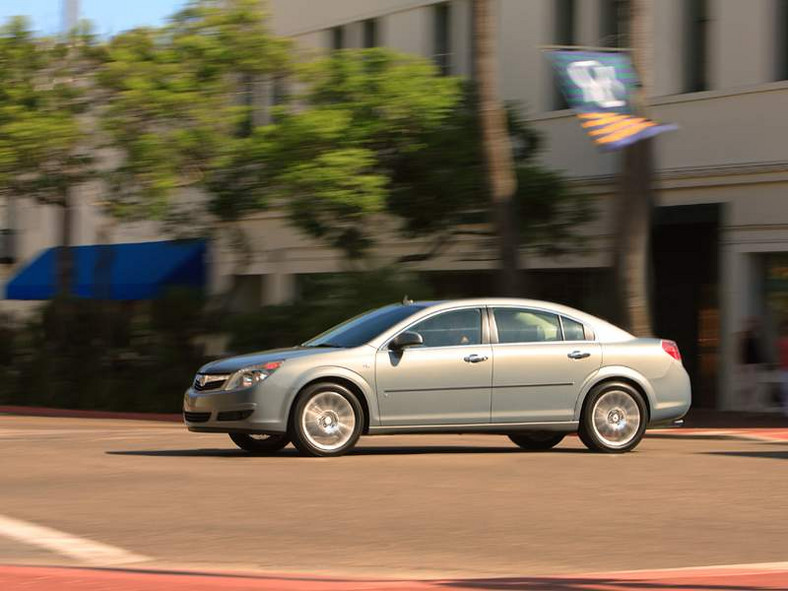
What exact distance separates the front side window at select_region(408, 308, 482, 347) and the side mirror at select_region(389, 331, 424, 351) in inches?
8.8

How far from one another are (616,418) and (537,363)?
1071mm

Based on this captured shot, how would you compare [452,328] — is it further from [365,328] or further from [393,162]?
[393,162]

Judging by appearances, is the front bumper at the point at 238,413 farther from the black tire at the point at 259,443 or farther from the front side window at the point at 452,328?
the front side window at the point at 452,328

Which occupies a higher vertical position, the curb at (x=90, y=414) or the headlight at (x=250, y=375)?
the headlight at (x=250, y=375)

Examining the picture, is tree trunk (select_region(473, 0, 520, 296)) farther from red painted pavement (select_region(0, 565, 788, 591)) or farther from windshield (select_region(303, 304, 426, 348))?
red painted pavement (select_region(0, 565, 788, 591))

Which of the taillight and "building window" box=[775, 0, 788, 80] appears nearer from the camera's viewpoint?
the taillight

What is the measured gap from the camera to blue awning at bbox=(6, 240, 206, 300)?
3284 cm

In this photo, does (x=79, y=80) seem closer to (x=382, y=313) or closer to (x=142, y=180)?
(x=142, y=180)

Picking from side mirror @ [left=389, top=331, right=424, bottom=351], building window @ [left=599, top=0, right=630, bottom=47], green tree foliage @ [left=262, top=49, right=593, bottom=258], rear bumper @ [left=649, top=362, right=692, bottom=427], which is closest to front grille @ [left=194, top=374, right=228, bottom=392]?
side mirror @ [left=389, top=331, right=424, bottom=351]

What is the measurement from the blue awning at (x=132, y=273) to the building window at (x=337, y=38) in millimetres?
5400

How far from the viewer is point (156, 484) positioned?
37.4ft

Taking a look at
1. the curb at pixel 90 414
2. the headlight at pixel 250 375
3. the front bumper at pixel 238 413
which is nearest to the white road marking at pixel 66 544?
the front bumper at pixel 238 413

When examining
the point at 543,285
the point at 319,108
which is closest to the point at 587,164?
the point at 543,285

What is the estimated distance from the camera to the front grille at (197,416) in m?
13.7
